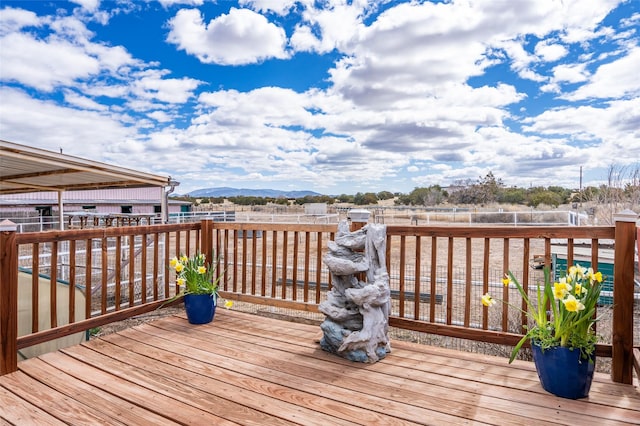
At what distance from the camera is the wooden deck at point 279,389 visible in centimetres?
179

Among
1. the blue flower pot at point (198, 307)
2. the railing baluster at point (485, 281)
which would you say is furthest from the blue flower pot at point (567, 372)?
the blue flower pot at point (198, 307)

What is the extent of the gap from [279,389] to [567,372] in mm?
1614

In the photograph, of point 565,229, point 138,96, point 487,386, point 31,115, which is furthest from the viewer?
point 138,96

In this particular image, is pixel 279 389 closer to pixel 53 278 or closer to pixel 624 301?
pixel 53 278

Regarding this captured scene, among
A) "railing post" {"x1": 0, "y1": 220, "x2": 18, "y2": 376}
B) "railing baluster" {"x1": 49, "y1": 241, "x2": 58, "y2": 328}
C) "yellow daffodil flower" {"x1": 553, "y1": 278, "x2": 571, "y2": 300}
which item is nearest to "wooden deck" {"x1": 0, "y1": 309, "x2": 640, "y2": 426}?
"railing post" {"x1": 0, "y1": 220, "x2": 18, "y2": 376}

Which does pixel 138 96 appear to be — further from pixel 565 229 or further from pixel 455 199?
pixel 455 199

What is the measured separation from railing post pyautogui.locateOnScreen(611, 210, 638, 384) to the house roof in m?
5.52

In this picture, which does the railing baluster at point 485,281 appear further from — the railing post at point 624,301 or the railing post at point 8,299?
the railing post at point 8,299

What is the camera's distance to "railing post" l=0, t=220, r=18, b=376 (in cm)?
227

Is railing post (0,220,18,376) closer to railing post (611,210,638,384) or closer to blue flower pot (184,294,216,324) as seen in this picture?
blue flower pot (184,294,216,324)

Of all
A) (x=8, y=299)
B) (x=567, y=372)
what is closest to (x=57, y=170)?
(x=8, y=299)

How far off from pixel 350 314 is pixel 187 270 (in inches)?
63.5

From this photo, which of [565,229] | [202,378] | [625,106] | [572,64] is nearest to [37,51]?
[202,378]

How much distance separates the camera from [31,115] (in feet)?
29.9
